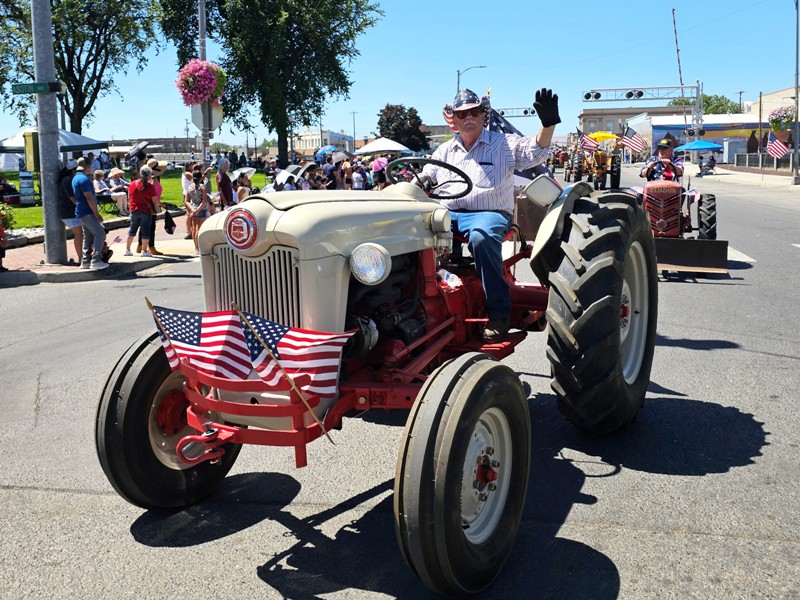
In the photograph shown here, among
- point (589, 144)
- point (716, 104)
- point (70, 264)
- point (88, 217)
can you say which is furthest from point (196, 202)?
point (716, 104)

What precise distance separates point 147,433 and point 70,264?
445 inches

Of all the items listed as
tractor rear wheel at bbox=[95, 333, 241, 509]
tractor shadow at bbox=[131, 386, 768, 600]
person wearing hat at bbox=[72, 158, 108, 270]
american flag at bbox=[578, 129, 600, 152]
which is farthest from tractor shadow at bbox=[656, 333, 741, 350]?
american flag at bbox=[578, 129, 600, 152]

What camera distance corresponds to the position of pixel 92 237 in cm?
1401

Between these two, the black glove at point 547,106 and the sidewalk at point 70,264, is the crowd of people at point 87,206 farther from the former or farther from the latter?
the black glove at point 547,106

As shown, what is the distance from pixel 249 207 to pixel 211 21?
47.8m

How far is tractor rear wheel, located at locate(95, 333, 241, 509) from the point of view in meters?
3.85

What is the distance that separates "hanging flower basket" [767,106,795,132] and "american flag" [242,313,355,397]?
194ft

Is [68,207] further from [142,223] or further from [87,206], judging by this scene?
[142,223]

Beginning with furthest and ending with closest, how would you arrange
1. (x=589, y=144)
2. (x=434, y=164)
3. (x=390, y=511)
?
(x=589, y=144)
(x=434, y=164)
(x=390, y=511)

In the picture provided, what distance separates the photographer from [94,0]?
4031 centimetres

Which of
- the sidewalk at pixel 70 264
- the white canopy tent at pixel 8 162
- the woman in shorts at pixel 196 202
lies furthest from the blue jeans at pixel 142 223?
the white canopy tent at pixel 8 162

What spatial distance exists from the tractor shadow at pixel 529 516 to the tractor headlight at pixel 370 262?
4.10 ft

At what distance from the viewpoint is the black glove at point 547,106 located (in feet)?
16.4

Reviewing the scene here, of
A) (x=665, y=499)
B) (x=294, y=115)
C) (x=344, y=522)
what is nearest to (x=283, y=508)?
(x=344, y=522)
